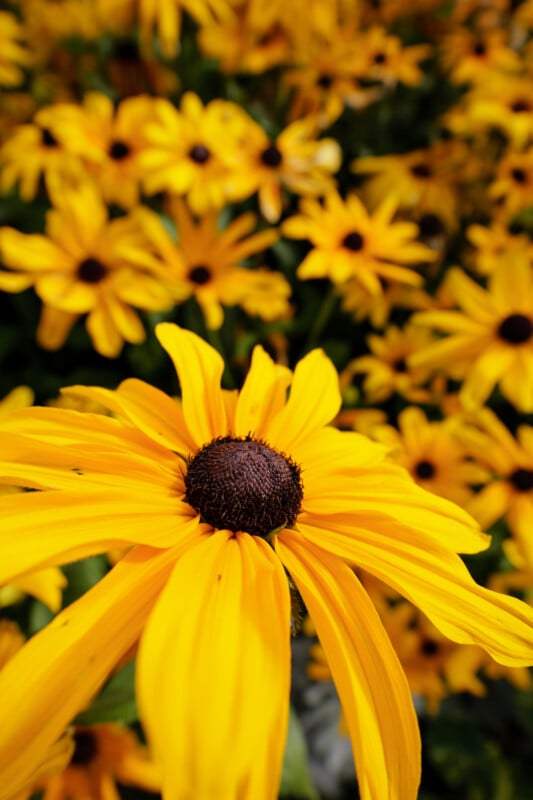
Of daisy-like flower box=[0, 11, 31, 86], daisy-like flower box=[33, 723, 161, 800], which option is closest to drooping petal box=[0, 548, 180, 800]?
daisy-like flower box=[33, 723, 161, 800]

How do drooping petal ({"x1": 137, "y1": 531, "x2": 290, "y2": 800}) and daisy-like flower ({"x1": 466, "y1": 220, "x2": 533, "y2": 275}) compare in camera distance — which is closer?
drooping petal ({"x1": 137, "y1": 531, "x2": 290, "y2": 800})

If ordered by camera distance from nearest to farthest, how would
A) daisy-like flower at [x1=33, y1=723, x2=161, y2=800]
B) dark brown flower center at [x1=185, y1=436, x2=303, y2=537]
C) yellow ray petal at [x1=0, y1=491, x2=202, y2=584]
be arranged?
yellow ray petal at [x1=0, y1=491, x2=202, y2=584] < dark brown flower center at [x1=185, y1=436, x2=303, y2=537] < daisy-like flower at [x1=33, y1=723, x2=161, y2=800]

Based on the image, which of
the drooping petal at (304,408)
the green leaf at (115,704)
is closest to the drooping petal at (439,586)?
the drooping petal at (304,408)

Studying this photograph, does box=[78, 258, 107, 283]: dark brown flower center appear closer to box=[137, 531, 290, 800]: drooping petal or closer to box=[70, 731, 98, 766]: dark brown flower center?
box=[70, 731, 98, 766]: dark brown flower center

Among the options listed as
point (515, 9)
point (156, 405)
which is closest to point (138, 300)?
point (156, 405)

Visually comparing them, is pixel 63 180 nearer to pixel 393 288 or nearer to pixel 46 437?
pixel 393 288

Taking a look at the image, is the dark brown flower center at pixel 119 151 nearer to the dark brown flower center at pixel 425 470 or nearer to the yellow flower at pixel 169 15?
the yellow flower at pixel 169 15
